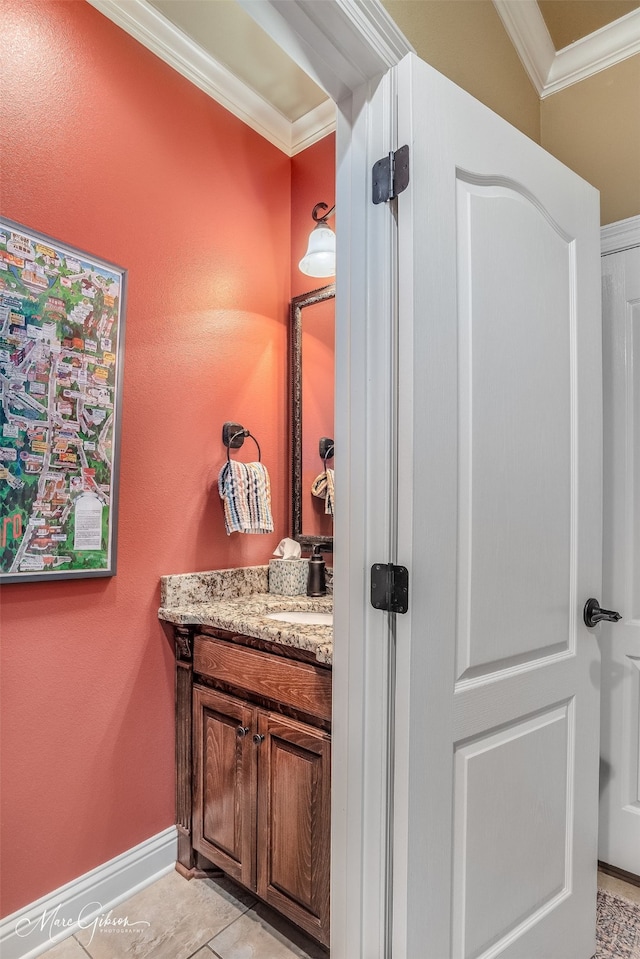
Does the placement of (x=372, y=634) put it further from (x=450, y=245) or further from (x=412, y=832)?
(x=450, y=245)

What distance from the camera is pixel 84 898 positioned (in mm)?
1554

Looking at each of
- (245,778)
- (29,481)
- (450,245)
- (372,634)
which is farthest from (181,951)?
(450,245)

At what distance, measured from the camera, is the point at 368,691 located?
103 centimetres

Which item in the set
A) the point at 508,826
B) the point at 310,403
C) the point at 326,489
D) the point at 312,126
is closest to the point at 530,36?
the point at 312,126

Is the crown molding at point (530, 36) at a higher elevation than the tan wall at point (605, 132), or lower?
higher

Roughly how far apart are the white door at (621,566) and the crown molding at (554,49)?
0.66 meters

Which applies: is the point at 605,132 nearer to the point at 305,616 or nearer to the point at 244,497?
the point at 244,497

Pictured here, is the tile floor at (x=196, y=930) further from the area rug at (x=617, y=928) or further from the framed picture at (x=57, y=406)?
the framed picture at (x=57, y=406)

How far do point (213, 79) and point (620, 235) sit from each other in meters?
1.59

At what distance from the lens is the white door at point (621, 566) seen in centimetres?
172

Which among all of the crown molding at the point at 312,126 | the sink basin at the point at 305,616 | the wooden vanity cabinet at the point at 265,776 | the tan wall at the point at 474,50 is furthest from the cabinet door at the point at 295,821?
the crown molding at the point at 312,126

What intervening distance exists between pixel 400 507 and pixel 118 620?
1.12 meters

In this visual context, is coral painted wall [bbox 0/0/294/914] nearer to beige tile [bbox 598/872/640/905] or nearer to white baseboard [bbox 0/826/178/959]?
white baseboard [bbox 0/826/178/959]

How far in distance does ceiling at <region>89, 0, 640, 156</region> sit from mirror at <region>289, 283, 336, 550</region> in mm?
780
